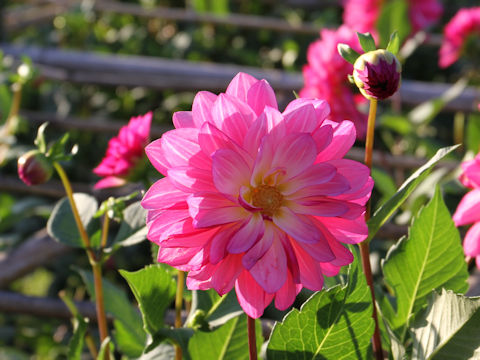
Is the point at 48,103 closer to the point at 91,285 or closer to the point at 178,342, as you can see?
the point at 91,285

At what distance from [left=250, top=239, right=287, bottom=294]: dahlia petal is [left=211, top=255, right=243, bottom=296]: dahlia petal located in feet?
0.07

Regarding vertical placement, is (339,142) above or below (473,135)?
above

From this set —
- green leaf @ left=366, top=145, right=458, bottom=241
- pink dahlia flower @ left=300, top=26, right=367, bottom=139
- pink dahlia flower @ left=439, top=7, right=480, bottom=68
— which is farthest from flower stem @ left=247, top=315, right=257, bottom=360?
pink dahlia flower @ left=439, top=7, right=480, bottom=68

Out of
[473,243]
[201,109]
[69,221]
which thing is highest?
[201,109]

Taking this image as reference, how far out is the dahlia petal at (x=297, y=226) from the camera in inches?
16.6

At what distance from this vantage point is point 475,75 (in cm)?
158

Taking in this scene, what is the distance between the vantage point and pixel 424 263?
0.56 meters

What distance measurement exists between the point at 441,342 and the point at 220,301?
0.66 ft

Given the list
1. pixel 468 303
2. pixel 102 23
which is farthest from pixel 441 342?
pixel 102 23

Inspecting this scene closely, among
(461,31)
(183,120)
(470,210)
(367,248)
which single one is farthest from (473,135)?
(183,120)

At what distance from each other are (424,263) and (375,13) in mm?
1245

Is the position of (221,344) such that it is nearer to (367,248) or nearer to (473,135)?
(367,248)

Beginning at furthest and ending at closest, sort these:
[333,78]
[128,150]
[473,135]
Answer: [473,135]
[333,78]
[128,150]

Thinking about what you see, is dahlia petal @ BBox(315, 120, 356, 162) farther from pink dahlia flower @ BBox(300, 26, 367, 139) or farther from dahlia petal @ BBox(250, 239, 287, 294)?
pink dahlia flower @ BBox(300, 26, 367, 139)
